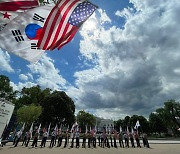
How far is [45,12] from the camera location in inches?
319

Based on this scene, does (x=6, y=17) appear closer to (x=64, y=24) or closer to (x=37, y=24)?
(x=37, y=24)

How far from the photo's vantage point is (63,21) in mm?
8438

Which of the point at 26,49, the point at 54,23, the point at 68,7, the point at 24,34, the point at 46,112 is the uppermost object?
the point at 46,112

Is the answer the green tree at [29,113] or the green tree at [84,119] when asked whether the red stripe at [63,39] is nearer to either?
the green tree at [29,113]

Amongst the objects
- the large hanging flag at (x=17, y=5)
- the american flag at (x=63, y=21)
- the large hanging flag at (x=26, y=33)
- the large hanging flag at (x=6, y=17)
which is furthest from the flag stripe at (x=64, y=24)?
the large hanging flag at (x=6, y=17)

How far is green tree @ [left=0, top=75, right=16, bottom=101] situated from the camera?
61412mm

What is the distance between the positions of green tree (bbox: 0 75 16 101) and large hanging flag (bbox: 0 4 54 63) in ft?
187

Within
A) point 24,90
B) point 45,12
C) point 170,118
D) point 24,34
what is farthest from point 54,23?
point 170,118

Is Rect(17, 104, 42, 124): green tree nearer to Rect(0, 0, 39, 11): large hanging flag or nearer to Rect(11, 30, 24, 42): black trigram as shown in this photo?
Rect(11, 30, 24, 42): black trigram

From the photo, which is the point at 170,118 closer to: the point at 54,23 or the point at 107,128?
the point at 107,128

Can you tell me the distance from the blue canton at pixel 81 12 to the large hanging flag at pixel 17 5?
152 cm

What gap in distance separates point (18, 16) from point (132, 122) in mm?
110877

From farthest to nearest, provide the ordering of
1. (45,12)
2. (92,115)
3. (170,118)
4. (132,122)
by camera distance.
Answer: (132,122) < (92,115) < (170,118) < (45,12)

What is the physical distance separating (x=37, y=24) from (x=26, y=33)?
0.52 m
